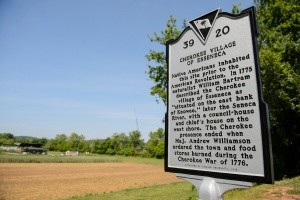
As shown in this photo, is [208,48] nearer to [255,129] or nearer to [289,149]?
[255,129]

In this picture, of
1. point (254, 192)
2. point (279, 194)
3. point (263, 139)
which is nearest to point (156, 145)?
point (254, 192)

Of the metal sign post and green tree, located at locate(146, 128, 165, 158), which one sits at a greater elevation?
green tree, located at locate(146, 128, 165, 158)

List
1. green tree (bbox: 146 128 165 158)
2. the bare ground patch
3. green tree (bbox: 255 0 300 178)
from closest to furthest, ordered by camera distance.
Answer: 1. the bare ground patch
2. green tree (bbox: 255 0 300 178)
3. green tree (bbox: 146 128 165 158)

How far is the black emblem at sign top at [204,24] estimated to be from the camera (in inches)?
183

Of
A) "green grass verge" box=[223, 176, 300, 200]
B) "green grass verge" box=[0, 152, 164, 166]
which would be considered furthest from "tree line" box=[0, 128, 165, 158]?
"green grass verge" box=[223, 176, 300, 200]

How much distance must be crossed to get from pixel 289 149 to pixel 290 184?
1150cm

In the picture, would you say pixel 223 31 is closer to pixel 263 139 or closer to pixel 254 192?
pixel 263 139

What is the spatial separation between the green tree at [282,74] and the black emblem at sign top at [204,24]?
15574 mm

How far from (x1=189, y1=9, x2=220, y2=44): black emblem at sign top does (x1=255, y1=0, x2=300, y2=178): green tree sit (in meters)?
15.6

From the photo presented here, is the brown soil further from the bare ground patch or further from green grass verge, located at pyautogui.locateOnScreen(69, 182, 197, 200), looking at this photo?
the bare ground patch

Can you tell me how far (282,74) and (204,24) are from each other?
719 inches

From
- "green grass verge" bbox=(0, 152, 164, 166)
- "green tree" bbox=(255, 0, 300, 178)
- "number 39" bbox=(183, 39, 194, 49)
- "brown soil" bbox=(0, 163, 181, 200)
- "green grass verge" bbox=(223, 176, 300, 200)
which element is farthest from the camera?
"green grass verge" bbox=(0, 152, 164, 166)

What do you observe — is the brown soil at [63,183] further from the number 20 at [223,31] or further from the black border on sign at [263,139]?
the number 20 at [223,31]

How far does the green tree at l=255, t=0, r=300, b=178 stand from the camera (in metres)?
21.1
